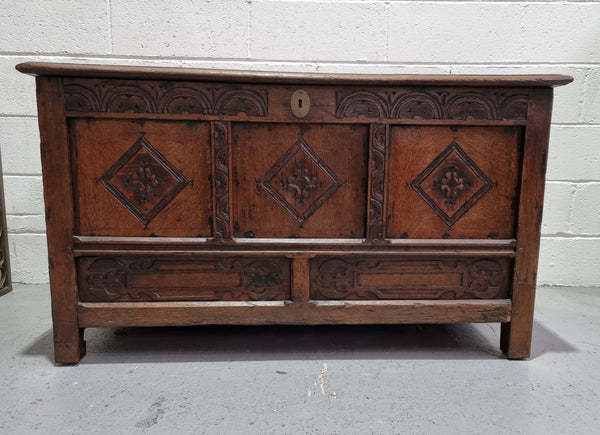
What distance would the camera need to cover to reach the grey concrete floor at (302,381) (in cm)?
129

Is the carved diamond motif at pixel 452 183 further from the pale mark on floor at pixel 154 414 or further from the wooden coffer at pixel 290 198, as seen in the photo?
the pale mark on floor at pixel 154 414

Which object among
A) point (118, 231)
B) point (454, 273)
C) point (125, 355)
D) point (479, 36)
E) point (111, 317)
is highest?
point (479, 36)

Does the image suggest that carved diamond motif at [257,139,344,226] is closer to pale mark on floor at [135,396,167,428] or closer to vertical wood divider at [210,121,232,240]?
vertical wood divider at [210,121,232,240]

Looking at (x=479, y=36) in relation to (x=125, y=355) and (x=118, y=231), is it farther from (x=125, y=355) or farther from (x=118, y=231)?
(x=125, y=355)

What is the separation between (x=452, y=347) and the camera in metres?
1.80

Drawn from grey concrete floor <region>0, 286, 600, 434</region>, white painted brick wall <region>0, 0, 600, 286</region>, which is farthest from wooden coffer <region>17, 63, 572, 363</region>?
white painted brick wall <region>0, 0, 600, 286</region>

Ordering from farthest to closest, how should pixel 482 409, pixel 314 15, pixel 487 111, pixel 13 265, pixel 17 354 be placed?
1. pixel 13 265
2. pixel 314 15
3. pixel 17 354
4. pixel 487 111
5. pixel 482 409

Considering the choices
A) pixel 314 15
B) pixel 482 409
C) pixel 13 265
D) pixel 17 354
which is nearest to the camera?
pixel 482 409

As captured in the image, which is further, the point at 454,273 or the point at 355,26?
the point at 355,26

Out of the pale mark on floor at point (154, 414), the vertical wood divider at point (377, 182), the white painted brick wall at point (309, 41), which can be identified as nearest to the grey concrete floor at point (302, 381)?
the pale mark on floor at point (154, 414)

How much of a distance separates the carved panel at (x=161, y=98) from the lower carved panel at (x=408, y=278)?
0.65 metres

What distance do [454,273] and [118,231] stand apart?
4.22ft

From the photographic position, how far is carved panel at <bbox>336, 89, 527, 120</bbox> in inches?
61.4

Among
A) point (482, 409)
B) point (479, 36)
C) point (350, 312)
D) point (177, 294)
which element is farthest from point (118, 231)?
point (479, 36)
